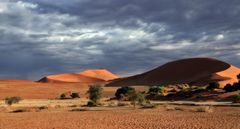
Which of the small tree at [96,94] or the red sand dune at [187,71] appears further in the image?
the red sand dune at [187,71]

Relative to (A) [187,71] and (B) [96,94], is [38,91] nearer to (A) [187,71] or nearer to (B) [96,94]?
(B) [96,94]

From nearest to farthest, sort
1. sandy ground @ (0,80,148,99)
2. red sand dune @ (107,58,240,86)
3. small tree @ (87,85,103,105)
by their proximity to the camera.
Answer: small tree @ (87,85,103,105) → sandy ground @ (0,80,148,99) → red sand dune @ (107,58,240,86)

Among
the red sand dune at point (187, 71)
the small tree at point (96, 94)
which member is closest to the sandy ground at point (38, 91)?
the red sand dune at point (187, 71)

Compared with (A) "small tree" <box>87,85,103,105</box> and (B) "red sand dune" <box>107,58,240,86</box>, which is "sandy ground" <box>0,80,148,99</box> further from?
(A) "small tree" <box>87,85,103,105</box>

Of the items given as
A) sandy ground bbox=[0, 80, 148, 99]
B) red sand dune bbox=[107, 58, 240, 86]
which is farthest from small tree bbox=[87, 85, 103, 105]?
red sand dune bbox=[107, 58, 240, 86]

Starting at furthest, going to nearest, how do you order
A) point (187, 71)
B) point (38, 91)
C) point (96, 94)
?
point (187, 71)
point (38, 91)
point (96, 94)

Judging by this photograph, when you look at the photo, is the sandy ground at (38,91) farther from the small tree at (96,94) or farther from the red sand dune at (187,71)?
the small tree at (96,94)

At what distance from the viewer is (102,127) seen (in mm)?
24656

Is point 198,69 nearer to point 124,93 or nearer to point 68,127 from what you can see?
point 124,93

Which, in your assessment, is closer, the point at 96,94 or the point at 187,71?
the point at 96,94

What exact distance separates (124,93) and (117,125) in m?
42.1

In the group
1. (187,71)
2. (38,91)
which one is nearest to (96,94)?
(38,91)

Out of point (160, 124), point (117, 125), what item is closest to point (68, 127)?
point (117, 125)

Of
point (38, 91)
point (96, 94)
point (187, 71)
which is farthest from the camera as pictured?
point (187, 71)
